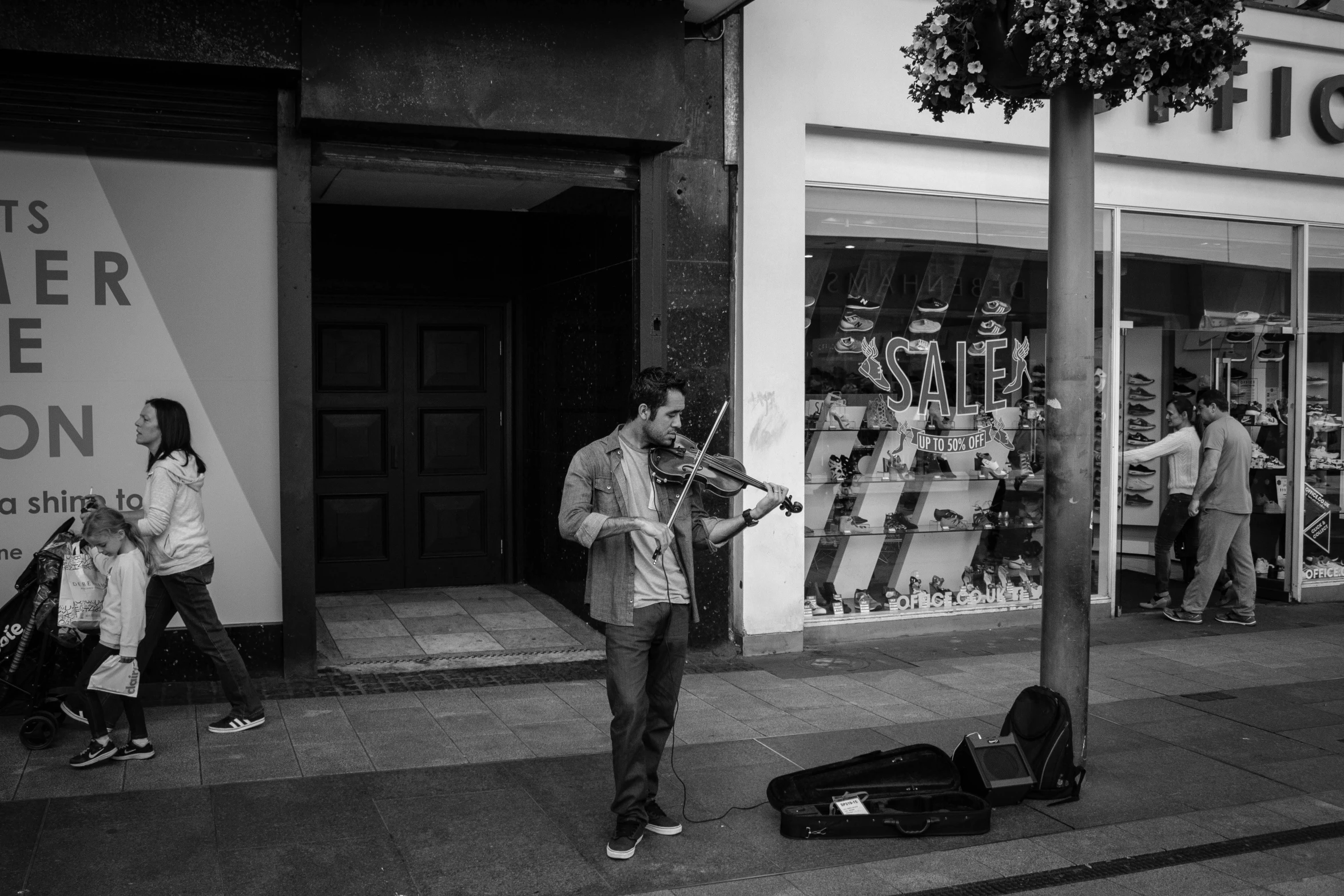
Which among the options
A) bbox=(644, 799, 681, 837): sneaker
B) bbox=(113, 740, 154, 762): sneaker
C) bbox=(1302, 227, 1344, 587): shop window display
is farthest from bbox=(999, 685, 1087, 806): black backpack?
bbox=(1302, 227, 1344, 587): shop window display

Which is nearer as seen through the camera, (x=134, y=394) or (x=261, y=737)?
(x=261, y=737)

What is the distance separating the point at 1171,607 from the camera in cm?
1034

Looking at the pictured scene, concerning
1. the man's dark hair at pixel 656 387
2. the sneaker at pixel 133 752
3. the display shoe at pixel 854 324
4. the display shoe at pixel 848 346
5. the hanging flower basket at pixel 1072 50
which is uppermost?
the hanging flower basket at pixel 1072 50

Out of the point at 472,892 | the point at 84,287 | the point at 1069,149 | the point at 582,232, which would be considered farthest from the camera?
the point at 582,232

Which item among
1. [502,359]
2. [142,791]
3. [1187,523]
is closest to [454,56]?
[502,359]

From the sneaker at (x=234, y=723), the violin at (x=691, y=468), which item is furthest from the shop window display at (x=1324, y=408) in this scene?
the sneaker at (x=234, y=723)

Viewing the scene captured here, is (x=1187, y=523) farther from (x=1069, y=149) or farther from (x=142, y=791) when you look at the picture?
(x=142, y=791)

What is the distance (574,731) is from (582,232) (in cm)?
412

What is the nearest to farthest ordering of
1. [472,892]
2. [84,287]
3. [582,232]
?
1. [472,892]
2. [84,287]
3. [582,232]

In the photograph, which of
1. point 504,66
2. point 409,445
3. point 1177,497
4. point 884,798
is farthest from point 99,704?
point 1177,497

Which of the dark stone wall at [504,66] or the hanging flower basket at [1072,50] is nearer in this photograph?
the hanging flower basket at [1072,50]

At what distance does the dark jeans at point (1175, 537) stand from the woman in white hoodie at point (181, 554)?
7.35 m

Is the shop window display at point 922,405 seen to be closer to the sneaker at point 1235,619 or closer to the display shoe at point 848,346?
the display shoe at point 848,346

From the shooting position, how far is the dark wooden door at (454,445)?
10.6 meters
